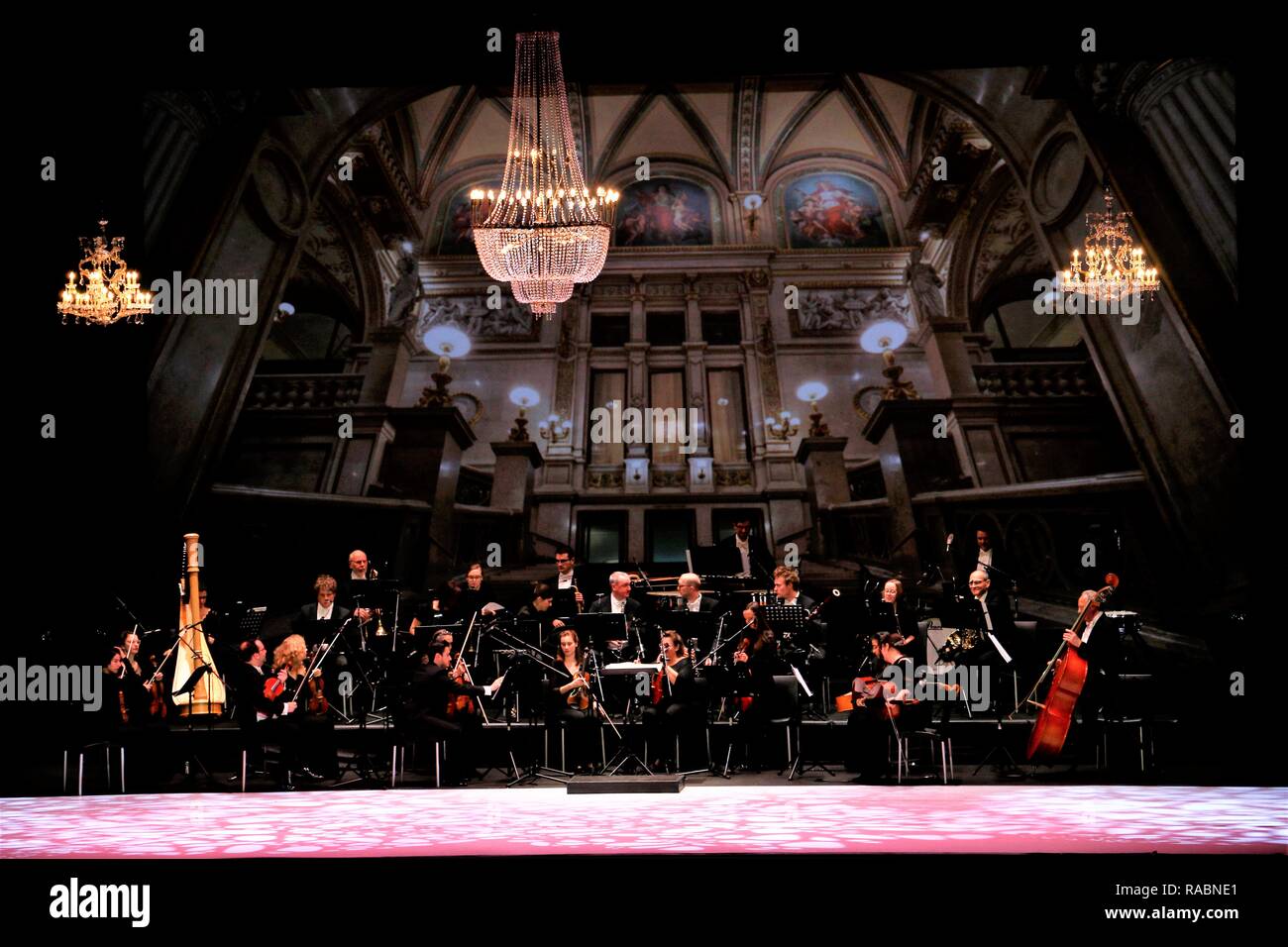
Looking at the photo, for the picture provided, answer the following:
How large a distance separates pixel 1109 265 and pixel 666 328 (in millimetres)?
6223

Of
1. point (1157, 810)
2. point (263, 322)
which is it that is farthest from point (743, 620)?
point (263, 322)

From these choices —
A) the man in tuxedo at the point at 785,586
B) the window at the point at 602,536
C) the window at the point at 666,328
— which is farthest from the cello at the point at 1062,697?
the window at the point at 666,328

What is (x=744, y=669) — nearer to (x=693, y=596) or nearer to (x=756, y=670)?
(x=756, y=670)

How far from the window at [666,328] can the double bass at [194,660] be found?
7.47 m

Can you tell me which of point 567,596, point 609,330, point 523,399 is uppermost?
point 609,330

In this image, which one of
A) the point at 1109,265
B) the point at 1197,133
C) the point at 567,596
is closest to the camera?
the point at 567,596

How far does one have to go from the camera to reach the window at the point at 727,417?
1268 centimetres

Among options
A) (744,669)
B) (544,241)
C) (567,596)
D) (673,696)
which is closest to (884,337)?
(544,241)

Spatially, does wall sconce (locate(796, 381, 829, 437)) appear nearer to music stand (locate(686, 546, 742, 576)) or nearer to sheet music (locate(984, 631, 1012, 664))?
music stand (locate(686, 546, 742, 576))

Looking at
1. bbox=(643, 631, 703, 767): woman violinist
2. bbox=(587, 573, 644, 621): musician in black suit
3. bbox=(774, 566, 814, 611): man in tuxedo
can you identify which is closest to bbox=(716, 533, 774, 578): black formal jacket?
bbox=(774, 566, 814, 611): man in tuxedo

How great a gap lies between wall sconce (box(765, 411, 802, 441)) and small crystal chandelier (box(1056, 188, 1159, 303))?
4093mm

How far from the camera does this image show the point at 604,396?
13.3 meters

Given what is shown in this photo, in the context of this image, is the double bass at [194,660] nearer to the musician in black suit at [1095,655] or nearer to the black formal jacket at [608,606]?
the black formal jacket at [608,606]
